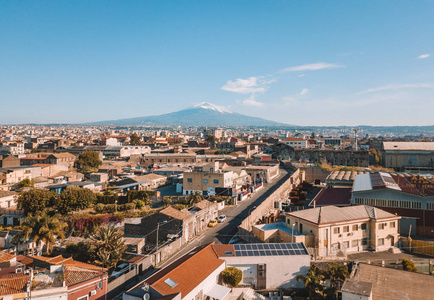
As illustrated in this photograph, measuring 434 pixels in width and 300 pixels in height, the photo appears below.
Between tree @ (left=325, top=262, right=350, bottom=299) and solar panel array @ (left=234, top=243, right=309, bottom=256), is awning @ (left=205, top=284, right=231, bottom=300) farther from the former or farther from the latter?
tree @ (left=325, top=262, right=350, bottom=299)

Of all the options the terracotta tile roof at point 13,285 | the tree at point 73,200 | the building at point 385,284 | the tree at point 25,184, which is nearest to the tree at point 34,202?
the tree at point 73,200

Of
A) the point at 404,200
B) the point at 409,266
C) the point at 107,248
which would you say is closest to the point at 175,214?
the point at 107,248

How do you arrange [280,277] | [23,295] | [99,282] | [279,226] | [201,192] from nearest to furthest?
[23,295] < [99,282] < [280,277] < [279,226] < [201,192]

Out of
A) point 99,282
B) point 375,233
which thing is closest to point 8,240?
point 99,282

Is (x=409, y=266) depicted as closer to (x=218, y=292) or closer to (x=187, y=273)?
(x=218, y=292)

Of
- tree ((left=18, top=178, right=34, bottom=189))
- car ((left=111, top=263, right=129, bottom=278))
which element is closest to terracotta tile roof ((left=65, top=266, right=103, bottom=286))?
car ((left=111, top=263, right=129, bottom=278))

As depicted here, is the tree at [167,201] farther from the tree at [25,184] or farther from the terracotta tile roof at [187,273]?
the tree at [25,184]

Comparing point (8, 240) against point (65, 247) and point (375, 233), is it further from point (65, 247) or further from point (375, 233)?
point (375, 233)
